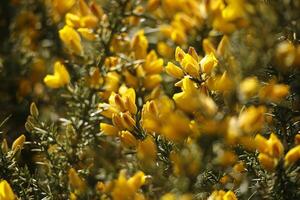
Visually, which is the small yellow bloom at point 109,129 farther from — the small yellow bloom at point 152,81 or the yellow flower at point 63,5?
the yellow flower at point 63,5

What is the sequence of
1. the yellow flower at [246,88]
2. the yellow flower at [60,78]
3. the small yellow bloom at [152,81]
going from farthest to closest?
the small yellow bloom at [152,81]
the yellow flower at [60,78]
the yellow flower at [246,88]

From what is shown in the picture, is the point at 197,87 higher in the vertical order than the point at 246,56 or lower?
lower

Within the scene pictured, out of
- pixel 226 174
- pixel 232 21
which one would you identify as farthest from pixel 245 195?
pixel 232 21

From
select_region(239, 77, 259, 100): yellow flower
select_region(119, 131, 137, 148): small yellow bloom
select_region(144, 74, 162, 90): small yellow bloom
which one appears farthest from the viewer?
select_region(144, 74, 162, 90): small yellow bloom

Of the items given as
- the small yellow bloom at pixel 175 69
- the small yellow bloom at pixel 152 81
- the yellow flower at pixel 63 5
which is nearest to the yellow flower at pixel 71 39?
the small yellow bloom at pixel 152 81

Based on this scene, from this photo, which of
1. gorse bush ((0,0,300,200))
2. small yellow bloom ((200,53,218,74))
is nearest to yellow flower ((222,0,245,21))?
gorse bush ((0,0,300,200))

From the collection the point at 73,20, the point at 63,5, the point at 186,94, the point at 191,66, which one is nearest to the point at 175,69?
the point at 191,66

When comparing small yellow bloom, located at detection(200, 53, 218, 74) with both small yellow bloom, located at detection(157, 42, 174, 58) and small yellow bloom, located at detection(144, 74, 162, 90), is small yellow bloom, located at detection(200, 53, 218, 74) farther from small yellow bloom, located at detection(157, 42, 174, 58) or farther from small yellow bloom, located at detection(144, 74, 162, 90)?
small yellow bloom, located at detection(157, 42, 174, 58)

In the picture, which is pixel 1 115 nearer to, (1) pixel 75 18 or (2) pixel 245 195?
(1) pixel 75 18
